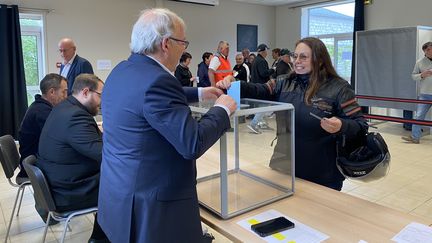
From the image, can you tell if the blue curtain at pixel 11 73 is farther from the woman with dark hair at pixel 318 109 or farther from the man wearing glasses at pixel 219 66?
the woman with dark hair at pixel 318 109

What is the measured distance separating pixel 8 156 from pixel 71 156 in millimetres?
719

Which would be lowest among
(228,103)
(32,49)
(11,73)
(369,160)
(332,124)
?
(369,160)

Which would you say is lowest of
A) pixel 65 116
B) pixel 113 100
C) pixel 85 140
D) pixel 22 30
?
pixel 85 140

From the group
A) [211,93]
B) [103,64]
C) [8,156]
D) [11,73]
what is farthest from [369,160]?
[103,64]

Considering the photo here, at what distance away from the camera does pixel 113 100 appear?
1.18 metres

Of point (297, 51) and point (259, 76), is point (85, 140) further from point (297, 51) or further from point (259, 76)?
point (259, 76)

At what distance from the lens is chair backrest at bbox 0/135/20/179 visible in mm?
2365

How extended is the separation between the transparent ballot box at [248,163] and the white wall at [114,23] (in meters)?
4.22

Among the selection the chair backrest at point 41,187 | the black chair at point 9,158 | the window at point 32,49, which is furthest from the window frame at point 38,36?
the chair backrest at point 41,187

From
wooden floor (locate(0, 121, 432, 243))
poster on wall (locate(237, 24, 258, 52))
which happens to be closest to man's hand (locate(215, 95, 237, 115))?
wooden floor (locate(0, 121, 432, 243))

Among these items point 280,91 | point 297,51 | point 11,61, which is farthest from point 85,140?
point 11,61

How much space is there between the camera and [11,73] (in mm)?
5527

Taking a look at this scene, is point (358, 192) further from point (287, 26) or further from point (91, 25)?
point (287, 26)

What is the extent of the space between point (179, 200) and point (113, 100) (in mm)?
399
